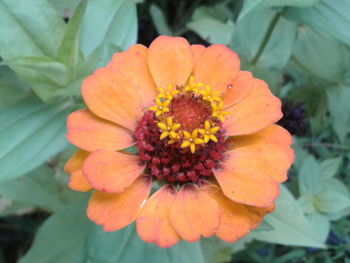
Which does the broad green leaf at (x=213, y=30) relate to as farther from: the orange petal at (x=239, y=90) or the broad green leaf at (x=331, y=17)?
the orange petal at (x=239, y=90)

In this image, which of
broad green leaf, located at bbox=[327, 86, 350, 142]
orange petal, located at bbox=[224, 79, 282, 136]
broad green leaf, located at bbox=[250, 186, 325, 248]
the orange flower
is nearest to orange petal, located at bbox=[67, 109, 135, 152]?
the orange flower

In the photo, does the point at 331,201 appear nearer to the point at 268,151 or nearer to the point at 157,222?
the point at 268,151

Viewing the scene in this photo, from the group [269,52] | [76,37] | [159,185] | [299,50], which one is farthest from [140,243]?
[299,50]

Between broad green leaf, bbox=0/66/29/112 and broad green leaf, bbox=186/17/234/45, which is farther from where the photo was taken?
broad green leaf, bbox=186/17/234/45

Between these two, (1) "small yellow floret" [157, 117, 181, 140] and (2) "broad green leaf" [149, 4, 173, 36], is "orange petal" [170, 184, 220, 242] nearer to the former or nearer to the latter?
(1) "small yellow floret" [157, 117, 181, 140]

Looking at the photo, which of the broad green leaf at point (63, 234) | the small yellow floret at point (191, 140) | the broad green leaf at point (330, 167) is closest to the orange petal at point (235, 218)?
the small yellow floret at point (191, 140)

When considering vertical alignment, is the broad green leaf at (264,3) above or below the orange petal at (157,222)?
above

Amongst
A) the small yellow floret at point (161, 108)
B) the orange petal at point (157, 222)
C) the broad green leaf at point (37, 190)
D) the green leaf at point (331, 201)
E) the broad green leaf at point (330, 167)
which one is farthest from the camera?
the broad green leaf at point (330, 167)
